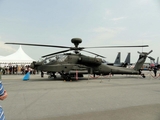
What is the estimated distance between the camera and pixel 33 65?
518 inches

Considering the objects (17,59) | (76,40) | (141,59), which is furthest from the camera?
(17,59)

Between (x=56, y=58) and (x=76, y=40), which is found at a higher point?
(x=76, y=40)

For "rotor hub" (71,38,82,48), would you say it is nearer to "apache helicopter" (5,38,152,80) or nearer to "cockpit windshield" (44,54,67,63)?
"apache helicopter" (5,38,152,80)

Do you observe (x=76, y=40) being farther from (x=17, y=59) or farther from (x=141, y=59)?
(x=17, y=59)

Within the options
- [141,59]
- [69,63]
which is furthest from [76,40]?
[141,59]

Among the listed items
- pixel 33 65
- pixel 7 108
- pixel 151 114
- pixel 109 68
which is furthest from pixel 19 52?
pixel 151 114

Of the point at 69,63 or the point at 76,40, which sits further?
the point at 69,63

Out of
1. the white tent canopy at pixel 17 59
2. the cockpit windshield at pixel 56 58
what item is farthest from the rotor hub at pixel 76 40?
the white tent canopy at pixel 17 59

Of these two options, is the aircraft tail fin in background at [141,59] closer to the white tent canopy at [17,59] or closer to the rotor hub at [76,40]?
the rotor hub at [76,40]

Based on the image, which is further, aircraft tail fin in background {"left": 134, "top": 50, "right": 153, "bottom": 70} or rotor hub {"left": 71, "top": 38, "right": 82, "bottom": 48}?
aircraft tail fin in background {"left": 134, "top": 50, "right": 153, "bottom": 70}

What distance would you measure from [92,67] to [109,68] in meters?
2.06

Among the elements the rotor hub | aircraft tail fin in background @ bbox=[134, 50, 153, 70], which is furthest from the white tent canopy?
aircraft tail fin in background @ bbox=[134, 50, 153, 70]

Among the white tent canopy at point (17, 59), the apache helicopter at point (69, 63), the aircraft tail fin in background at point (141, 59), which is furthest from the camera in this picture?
the white tent canopy at point (17, 59)

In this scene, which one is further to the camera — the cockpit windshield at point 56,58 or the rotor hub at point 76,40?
the cockpit windshield at point 56,58
